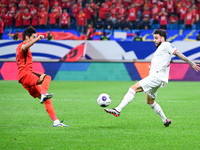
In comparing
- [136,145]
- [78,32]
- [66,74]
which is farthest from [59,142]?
[78,32]

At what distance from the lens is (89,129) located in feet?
24.2

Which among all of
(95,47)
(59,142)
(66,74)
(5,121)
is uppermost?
(59,142)

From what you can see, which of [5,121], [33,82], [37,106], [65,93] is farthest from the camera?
[65,93]

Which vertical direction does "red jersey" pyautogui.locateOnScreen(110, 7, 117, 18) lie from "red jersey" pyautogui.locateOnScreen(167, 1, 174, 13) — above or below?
below

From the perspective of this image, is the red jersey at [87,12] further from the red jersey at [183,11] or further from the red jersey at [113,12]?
the red jersey at [183,11]

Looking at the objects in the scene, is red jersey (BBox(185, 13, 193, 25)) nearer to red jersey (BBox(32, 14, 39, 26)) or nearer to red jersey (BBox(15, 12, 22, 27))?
red jersey (BBox(32, 14, 39, 26))

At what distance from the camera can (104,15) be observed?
85.7 ft

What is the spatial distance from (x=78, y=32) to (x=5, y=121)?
58.2ft

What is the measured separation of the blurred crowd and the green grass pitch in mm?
13117

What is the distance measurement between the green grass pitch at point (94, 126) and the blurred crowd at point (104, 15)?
13117 mm

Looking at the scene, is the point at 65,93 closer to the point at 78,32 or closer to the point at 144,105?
the point at 144,105

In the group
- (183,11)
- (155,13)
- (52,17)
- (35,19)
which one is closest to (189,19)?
(183,11)

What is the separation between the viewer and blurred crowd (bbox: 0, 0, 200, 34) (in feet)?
83.7

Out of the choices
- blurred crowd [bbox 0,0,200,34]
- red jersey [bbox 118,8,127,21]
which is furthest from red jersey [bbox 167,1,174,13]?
red jersey [bbox 118,8,127,21]
